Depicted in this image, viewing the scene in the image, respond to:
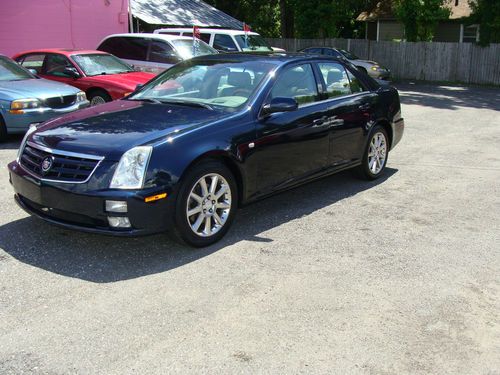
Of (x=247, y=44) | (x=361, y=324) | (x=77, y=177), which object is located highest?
(x=247, y=44)

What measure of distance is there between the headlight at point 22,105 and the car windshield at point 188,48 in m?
4.46

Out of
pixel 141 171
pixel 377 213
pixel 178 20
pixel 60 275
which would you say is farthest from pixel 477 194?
pixel 178 20

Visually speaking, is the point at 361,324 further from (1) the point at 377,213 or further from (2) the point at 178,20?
(2) the point at 178,20

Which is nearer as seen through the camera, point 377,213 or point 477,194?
point 377,213

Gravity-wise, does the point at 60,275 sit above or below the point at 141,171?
below

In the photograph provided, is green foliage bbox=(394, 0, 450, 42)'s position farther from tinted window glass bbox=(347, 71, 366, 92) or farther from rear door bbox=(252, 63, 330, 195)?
rear door bbox=(252, 63, 330, 195)

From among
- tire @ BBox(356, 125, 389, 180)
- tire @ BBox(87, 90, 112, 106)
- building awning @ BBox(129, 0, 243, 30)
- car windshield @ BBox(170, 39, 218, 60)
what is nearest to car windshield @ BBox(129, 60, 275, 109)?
tire @ BBox(356, 125, 389, 180)

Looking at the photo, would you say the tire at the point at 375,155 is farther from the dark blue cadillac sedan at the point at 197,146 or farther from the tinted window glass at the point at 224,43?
the tinted window glass at the point at 224,43

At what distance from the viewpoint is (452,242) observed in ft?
17.3

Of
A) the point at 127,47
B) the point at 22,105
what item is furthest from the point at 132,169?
the point at 127,47

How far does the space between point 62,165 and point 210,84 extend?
1873 mm

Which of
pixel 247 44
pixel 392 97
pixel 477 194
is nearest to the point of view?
pixel 477 194

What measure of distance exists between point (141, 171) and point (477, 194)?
170 inches

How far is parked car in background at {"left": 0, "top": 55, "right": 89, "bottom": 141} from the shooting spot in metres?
9.04
